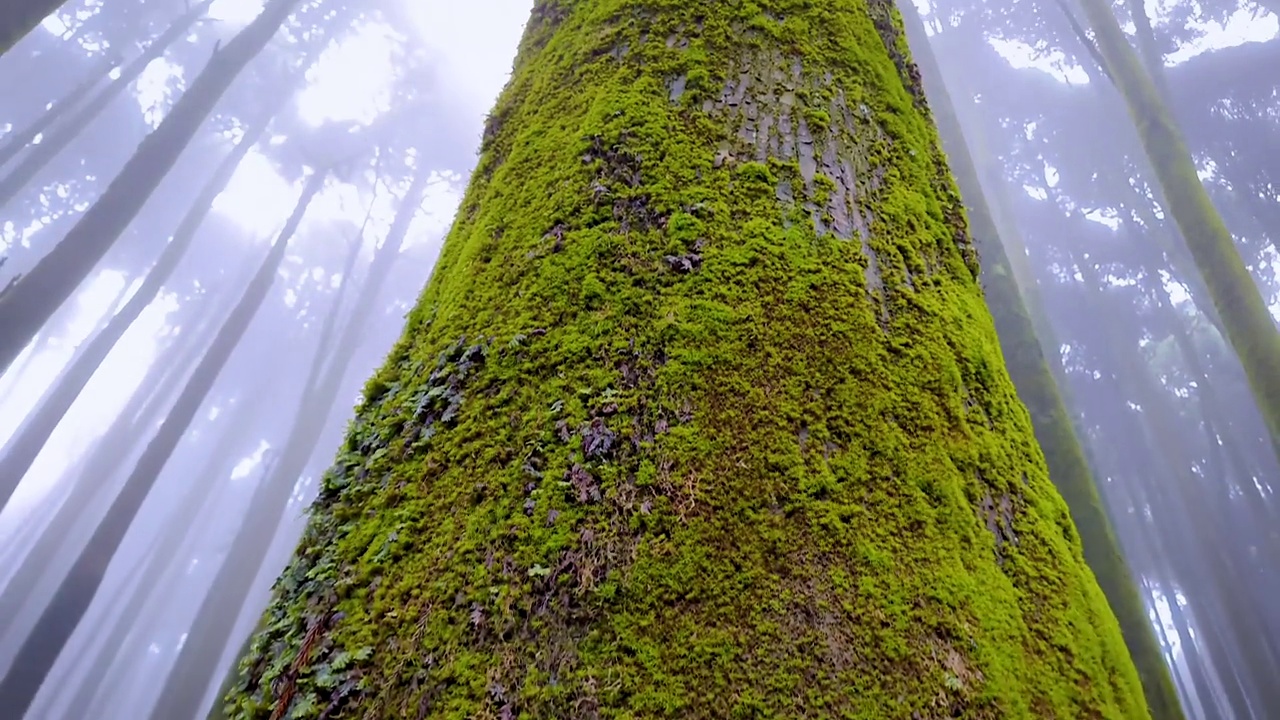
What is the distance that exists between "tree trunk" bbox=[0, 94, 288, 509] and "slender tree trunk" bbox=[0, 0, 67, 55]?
19490mm

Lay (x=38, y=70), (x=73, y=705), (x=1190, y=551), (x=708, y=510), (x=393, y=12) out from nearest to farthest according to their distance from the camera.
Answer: (x=708, y=510) < (x=38, y=70) < (x=1190, y=551) < (x=393, y=12) < (x=73, y=705)

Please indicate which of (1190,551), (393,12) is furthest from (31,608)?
(1190,551)

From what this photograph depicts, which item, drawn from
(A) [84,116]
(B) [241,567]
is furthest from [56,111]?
(B) [241,567]

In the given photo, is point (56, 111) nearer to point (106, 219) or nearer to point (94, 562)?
point (106, 219)

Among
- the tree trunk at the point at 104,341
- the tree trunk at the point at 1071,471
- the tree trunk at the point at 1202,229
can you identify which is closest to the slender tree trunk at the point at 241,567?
the tree trunk at the point at 104,341

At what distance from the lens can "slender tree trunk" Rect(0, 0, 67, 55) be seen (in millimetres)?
6148

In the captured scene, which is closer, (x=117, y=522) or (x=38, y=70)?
(x=117, y=522)

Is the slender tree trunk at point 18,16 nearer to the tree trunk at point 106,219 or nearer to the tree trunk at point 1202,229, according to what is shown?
the tree trunk at point 106,219

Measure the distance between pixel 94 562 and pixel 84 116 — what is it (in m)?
22.6

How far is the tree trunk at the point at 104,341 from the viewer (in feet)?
69.3

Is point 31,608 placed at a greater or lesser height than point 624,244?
lesser

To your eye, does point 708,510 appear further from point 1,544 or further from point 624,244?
point 1,544

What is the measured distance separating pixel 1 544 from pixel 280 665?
72819 mm

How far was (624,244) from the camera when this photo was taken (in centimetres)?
140
